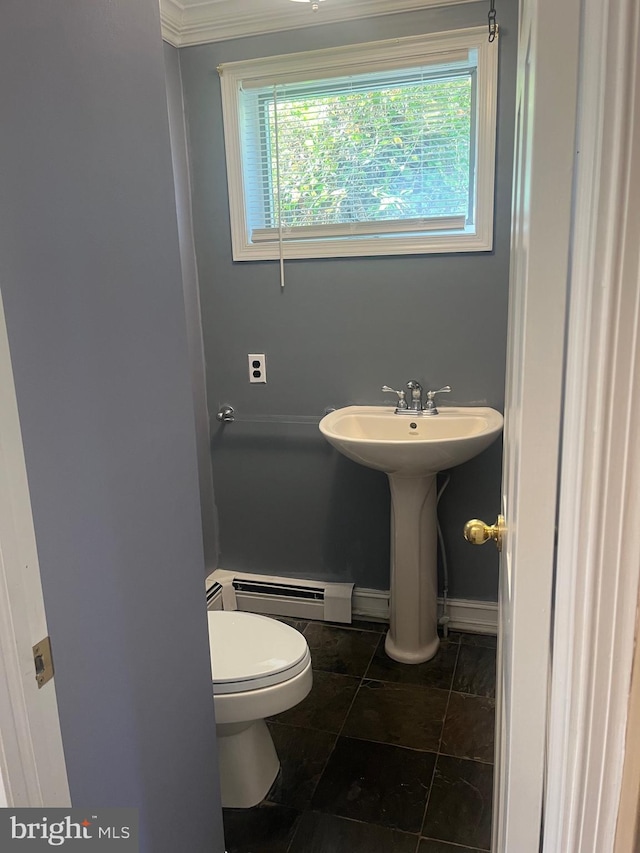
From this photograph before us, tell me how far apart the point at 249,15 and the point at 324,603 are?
2.23 meters

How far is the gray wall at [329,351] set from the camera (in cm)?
227

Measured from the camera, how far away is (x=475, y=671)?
2299 millimetres

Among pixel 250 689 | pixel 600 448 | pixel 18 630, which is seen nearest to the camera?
pixel 600 448

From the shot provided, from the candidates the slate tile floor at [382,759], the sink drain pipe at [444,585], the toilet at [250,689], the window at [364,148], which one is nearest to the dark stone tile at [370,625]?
the slate tile floor at [382,759]

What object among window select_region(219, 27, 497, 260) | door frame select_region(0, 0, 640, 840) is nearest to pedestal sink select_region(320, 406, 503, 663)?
window select_region(219, 27, 497, 260)

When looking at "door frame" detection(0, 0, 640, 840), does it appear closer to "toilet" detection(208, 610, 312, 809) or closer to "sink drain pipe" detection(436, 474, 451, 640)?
"toilet" detection(208, 610, 312, 809)

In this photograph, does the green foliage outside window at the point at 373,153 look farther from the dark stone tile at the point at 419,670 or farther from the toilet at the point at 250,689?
the dark stone tile at the point at 419,670

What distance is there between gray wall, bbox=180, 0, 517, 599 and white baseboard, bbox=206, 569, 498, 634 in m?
0.05

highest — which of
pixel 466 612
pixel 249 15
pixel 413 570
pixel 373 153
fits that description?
pixel 249 15

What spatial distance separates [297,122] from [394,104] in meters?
0.36

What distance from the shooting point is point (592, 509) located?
558 mm

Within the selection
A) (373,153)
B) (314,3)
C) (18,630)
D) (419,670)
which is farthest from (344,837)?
(314,3)

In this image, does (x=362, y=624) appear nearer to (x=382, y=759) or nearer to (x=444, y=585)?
(x=444, y=585)

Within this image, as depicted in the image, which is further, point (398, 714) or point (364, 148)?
point (364, 148)
